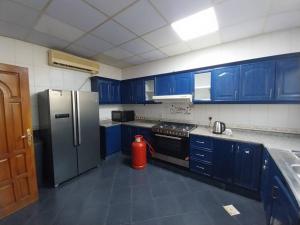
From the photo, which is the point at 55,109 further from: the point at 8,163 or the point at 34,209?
the point at 34,209

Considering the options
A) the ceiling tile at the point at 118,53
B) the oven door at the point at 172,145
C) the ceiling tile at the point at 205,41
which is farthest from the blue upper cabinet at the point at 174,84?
the oven door at the point at 172,145

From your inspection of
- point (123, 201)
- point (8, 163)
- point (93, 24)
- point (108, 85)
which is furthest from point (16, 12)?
point (123, 201)

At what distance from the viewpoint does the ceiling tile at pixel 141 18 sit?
63.5 inches

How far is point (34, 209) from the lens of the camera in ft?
6.12

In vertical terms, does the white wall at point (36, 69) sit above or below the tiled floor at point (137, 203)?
above

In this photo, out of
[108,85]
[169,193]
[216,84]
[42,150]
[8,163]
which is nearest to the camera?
[8,163]

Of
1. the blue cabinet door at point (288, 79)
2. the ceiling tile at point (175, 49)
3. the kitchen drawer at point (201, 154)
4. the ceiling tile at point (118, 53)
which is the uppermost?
the ceiling tile at point (175, 49)

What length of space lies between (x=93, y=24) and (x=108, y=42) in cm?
57

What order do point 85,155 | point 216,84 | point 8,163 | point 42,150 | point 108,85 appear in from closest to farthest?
point 8,163
point 42,150
point 216,84
point 85,155
point 108,85

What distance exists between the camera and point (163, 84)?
128 inches

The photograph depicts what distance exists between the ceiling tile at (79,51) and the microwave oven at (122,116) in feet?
5.05

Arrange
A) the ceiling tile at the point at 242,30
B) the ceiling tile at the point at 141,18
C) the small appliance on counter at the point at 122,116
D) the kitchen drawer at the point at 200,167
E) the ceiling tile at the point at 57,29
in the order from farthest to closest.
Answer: the small appliance on counter at the point at 122,116 < the kitchen drawer at the point at 200,167 < the ceiling tile at the point at 242,30 < the ceiling tile at the point at 57,29 < the ceiling tile at the point at 141,18

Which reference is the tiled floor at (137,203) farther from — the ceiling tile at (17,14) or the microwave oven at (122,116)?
the ceiling tile at (17,14)

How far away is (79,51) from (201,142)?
299cm
